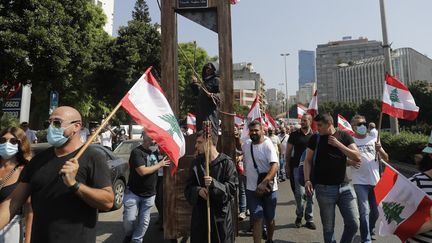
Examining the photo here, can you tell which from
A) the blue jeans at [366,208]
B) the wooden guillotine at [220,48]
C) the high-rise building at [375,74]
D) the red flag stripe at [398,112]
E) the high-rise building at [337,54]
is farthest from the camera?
the high-rise building at [337,54]

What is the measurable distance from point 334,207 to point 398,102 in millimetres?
2367

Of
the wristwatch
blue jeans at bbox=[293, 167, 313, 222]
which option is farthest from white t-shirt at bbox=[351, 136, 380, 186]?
the wristwatch

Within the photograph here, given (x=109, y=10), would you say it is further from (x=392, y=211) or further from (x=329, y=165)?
Result: (x=392, y=211)

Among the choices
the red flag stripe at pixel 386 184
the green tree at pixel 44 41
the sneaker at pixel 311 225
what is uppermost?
the green tree at pixel 44 41

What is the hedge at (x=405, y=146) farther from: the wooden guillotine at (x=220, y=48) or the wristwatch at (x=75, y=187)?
the wristwatch at (x=75, y=187)

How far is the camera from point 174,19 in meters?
6.22

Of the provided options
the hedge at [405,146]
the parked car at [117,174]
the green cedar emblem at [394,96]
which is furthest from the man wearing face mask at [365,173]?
the hedge at [405,146]

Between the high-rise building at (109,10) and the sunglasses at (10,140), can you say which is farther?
the high-rise building at (109,10)

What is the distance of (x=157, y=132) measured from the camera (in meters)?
3.57

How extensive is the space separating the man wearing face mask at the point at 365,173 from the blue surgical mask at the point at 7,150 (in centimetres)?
429

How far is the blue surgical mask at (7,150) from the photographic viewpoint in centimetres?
366

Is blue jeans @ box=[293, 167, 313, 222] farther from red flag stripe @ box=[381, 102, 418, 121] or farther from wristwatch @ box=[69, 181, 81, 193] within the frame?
wristwatch @ box=[69, 181, 81, 193]

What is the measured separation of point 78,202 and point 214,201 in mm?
1705

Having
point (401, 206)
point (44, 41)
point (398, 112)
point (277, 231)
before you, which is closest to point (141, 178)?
point (277, 231)
